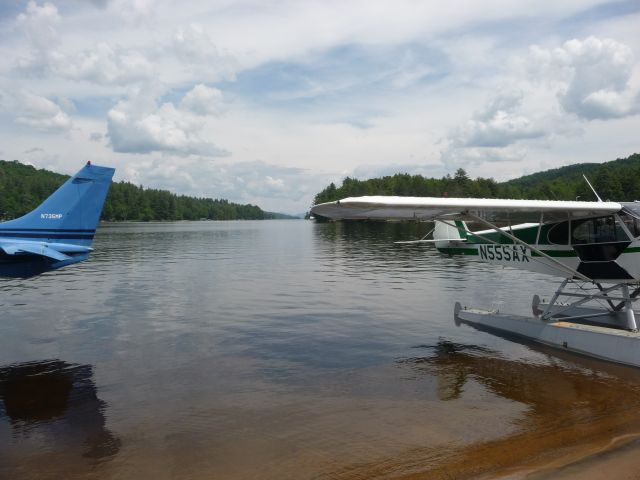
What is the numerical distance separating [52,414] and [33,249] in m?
3.76

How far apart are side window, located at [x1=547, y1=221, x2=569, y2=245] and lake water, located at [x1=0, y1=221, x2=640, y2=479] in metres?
2.04

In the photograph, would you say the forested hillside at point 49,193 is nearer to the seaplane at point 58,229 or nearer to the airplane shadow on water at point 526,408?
the seaplane at point 58,229

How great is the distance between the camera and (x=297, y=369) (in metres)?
7.97

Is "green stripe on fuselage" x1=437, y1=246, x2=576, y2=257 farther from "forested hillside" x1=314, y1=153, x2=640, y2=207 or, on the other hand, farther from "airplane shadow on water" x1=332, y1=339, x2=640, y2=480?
"forested hillside" x1=314, y1=153, x2=640, y2=207

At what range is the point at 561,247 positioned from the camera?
30.2 feet

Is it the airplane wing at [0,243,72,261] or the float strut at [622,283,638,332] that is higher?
the airplane wing at [0,243,72,261]

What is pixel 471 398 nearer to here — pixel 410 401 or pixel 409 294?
pixel 410 401

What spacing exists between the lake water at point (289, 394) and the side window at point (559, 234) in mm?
2037

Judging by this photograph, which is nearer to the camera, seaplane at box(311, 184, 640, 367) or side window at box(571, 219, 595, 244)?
seaplane at box(311, 184, 640, 367)

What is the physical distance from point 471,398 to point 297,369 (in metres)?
2.76

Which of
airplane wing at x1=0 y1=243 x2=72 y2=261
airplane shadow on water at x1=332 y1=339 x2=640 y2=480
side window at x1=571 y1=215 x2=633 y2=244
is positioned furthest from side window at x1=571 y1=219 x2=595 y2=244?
airplane wing at x1=0 y1=243 x2=72 y2=261

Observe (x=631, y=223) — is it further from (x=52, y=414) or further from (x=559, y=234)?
(x=52, y=414)

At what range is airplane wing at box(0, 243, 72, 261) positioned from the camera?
8.75 m

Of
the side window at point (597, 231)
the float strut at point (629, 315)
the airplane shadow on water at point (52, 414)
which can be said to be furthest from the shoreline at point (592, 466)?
the side window at point (597, 231)
